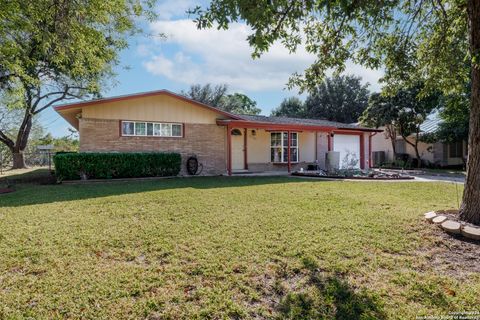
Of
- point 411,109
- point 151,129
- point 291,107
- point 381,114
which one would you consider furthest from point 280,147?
point 291,107

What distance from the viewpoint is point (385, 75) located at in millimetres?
7293

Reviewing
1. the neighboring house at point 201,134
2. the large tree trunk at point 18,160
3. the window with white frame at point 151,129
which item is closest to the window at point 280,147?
the neighboring house at point 201,134

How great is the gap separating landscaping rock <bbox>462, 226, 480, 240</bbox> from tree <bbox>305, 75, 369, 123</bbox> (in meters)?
33.8

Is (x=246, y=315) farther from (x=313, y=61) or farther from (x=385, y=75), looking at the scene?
(x=385, y=75)

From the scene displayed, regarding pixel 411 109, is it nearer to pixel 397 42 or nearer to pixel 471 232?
pixel 397 42

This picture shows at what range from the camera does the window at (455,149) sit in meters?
21.5

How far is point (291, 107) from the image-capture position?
135 feet

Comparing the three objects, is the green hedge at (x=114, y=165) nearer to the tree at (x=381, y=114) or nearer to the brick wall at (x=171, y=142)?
the brick wall at (x=171, y=142)

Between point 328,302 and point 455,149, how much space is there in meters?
24.6

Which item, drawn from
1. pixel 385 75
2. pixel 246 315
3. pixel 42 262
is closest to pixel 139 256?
pixel 42 262

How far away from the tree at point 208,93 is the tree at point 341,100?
1155cm

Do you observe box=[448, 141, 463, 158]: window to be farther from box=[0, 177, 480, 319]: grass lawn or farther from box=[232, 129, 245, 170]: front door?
box=[0, 177, 480, 319]: grass lawn

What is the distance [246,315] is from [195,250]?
4.79 feet

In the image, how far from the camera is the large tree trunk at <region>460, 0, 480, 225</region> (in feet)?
14.5
